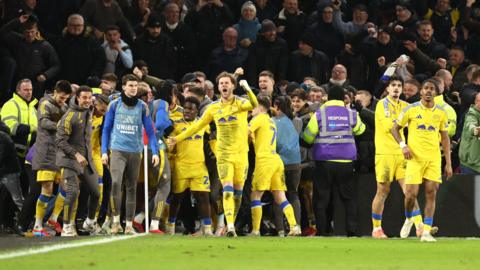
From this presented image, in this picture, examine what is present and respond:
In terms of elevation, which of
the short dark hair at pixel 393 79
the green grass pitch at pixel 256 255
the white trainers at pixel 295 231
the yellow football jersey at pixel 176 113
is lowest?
the white trainers at pixel 295 231

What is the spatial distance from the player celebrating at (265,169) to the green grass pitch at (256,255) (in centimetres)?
195

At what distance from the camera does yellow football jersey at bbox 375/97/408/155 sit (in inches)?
706

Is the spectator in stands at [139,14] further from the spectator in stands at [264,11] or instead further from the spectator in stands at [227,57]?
the spectator in stands at [264,11]

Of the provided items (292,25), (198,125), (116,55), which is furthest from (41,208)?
(292,25)

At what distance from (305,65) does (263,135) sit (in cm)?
523

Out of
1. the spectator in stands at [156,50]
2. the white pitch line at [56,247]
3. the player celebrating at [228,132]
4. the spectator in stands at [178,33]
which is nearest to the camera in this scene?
the white pitch line at [56,247]

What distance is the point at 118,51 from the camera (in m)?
22.4

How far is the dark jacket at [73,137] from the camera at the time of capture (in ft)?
58.5

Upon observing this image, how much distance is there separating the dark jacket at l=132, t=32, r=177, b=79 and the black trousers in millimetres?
4807

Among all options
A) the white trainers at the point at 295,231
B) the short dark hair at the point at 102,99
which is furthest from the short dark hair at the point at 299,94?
the short dark hair at the point at 102,99

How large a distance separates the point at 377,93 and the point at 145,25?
5.58m

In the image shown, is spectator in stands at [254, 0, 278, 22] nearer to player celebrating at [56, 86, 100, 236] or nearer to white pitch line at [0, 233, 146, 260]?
player celebrating at [56, 86, 100, 236]

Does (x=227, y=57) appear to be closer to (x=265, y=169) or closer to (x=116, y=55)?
(x=116, y=55)

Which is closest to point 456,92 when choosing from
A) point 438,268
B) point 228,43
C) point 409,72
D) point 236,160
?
point 409,72
